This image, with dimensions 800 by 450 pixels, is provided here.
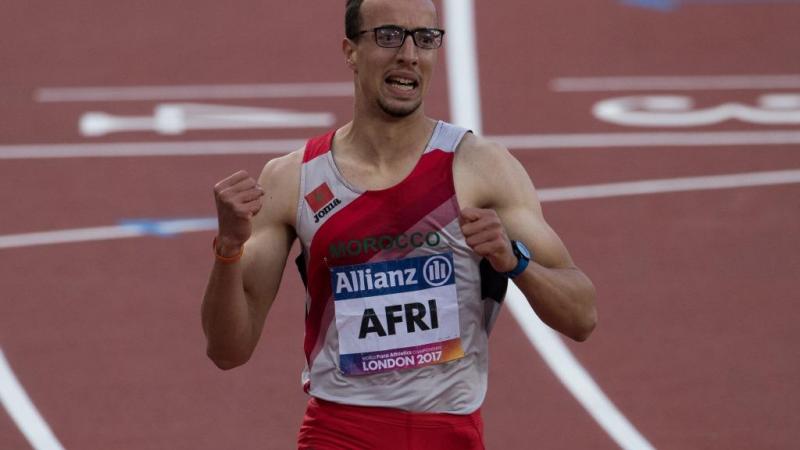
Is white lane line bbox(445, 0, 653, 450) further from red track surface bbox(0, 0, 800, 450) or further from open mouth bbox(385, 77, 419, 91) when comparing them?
open mouth bbox(385, 77, 419, 91)

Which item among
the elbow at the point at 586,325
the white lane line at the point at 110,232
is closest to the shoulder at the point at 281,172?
the elbow at the point at 586,325

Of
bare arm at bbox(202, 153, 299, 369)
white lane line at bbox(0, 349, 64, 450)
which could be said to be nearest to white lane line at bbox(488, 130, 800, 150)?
white lane line at bbox(0, 349, 64, 450)

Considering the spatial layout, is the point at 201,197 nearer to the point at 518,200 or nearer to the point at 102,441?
the point at 102,441

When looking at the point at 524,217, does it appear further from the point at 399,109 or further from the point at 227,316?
the point at 227,316

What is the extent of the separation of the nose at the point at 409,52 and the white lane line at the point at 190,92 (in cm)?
659

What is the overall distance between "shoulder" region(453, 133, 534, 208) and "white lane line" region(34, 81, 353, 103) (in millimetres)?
6540

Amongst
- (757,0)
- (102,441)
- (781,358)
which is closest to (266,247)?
(102,441)

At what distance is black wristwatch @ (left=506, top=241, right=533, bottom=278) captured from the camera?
4.11m

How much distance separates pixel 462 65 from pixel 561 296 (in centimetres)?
746

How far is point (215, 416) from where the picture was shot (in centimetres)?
732

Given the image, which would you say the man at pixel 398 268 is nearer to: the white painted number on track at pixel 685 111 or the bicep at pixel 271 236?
the bicep at pixel 271 236

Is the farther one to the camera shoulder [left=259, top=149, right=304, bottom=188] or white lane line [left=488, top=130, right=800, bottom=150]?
white lane line [left=488, top=130, right=800, bottom=150]

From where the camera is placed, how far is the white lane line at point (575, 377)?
7109mm

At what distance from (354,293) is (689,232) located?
16.4ft
